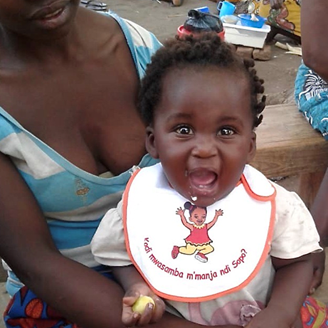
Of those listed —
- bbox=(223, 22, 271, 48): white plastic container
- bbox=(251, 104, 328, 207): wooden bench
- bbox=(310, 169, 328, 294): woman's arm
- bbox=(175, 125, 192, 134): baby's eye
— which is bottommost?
bbox=(223, 22, 271, 48): white plastic container

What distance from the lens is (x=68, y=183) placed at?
5.07 ft

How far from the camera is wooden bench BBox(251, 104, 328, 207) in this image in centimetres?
245

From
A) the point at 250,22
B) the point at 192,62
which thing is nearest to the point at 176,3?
the point at 250,22

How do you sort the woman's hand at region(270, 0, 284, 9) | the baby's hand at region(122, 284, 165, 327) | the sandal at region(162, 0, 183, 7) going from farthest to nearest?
the sandal at region(162, 0, 183, 7) < the woman's hand at region(270, 0, 284, 9) < the baby's hand at region(122, 284, 165, 327)

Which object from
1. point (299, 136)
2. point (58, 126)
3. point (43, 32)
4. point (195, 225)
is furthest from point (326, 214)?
point (43, 32)

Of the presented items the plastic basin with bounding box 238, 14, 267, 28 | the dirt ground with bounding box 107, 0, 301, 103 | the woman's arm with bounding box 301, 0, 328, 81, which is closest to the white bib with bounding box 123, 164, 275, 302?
the woman's arm with bounding box 301, 0, 328, 81

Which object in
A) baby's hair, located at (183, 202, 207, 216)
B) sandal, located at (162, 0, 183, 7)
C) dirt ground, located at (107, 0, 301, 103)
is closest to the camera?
baby's hair, located at (183, 202, 207, 216)

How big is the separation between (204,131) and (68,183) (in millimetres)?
406

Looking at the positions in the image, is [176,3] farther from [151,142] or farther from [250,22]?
[151,142]

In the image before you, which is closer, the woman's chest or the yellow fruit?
the yellow fruit

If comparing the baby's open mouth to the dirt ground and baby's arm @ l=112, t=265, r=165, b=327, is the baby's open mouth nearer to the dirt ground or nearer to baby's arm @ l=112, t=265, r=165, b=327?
baby's arm @ l=112, t=265, r=165, b=327

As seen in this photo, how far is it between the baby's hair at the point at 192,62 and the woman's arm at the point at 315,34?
717mm

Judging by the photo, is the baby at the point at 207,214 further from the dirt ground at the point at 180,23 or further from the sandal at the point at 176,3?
the sandal at the point at 176,3

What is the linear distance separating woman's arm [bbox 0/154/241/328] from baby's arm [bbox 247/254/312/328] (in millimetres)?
179
